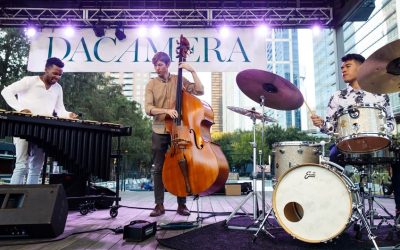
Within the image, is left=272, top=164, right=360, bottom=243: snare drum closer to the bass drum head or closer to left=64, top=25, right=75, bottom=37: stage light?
the bass drum head

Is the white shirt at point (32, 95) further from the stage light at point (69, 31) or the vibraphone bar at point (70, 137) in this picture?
the stage light at point (69, 31)

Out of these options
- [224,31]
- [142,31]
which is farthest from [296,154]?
[142,31]

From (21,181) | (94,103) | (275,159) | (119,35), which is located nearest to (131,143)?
(94,103)

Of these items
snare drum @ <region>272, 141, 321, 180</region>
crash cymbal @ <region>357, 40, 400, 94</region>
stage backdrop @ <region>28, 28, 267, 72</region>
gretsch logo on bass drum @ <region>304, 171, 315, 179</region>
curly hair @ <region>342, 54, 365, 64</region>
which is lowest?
gretsch logo on bass drum @ <region>304, 171, 315, 179</region>

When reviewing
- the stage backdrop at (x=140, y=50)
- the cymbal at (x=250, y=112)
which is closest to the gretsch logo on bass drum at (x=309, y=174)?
the cymbal at (x=250, y=112)

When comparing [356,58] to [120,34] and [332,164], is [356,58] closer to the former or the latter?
[332,164]

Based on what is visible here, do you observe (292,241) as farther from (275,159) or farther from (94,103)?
(94,103)

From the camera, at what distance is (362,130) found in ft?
9.21

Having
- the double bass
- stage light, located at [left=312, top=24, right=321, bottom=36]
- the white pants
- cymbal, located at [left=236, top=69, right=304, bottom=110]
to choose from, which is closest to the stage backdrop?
stage light, located at [left=312, top=24, right=321, bottom=36]

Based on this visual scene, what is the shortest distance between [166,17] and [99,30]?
1.43m

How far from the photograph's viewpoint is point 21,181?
162 inches

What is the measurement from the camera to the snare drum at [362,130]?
9.19 ft

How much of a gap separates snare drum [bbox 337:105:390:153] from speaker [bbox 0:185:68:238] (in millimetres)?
2470

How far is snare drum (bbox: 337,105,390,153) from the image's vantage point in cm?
280
